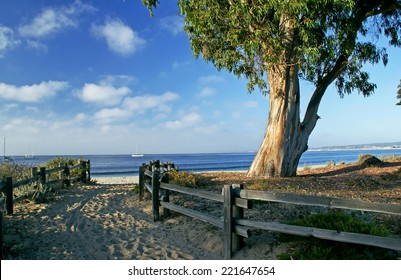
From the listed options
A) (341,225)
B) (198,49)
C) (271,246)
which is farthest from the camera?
(198,49)

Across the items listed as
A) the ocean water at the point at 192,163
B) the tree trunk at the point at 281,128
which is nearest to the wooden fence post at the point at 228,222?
the tree trunk at the point at 281,128

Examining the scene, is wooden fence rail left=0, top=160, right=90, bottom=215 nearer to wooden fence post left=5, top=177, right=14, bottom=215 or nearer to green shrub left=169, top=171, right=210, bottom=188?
wooden fence post left=5, top=177, right=14, bottom=215

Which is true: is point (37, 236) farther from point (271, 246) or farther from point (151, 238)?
point (271, 246)

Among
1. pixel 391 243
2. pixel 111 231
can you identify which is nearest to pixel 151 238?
pixel 111 231

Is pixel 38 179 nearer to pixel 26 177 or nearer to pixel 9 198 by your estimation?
pixel 26 177

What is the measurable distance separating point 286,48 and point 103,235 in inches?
427

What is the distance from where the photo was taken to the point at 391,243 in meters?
4.07

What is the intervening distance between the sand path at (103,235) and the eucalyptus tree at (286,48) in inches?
288

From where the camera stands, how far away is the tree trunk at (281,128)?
50.0 ft

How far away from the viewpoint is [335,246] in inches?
198

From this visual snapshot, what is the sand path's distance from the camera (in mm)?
6133

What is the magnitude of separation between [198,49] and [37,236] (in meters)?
10.7

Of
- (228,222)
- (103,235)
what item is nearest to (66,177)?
(103,235)

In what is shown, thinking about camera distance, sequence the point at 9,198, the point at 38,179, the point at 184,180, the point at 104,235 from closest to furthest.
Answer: the point at 104,235
the point at 9,198
the point at 184,180
the point at 38,179
